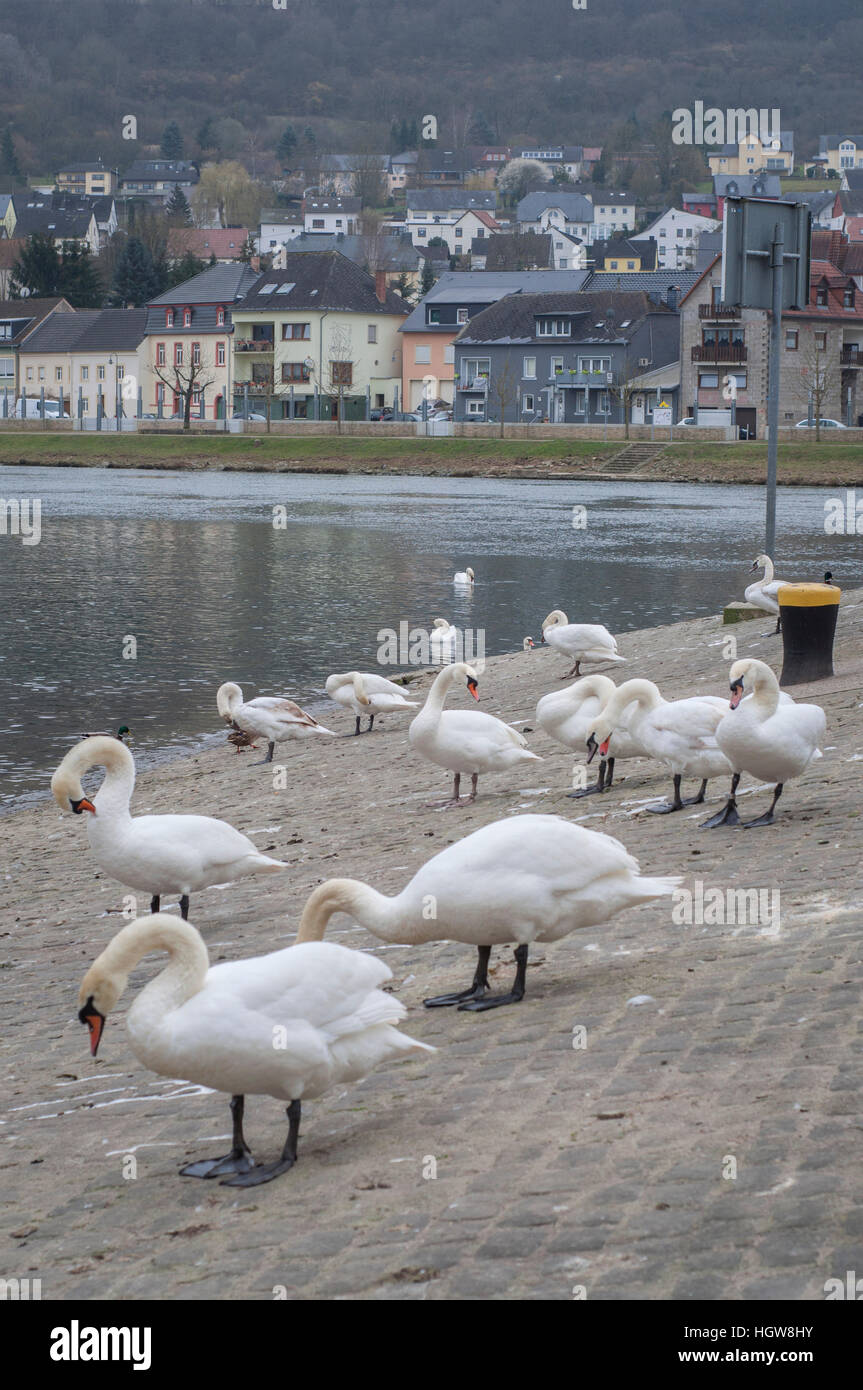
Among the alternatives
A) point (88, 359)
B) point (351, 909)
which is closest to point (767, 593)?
point (351, 909)

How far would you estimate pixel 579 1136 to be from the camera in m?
5.85

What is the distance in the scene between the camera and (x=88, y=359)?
128 metres

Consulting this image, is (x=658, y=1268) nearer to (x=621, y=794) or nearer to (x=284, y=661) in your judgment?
(x=621, y=794)

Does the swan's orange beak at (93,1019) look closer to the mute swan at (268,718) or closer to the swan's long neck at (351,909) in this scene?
the swan's long neck at (351,909)

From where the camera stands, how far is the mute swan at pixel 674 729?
11.1m

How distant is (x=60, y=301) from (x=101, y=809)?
439 ft

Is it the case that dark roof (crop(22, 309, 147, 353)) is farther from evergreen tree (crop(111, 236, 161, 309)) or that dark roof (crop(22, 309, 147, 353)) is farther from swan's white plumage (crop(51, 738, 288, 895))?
swan's white plumage (crop(51, 738, 288, 895))

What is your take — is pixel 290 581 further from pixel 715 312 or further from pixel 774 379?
pixel 715 312

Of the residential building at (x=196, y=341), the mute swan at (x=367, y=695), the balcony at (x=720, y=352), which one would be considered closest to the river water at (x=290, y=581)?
the mute swan at (x=367, y=695)

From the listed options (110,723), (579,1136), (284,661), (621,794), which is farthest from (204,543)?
(579,1136)

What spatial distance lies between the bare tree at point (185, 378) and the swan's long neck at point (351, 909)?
364 feet

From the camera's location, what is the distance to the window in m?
117

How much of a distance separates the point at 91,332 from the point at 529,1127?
13062cm

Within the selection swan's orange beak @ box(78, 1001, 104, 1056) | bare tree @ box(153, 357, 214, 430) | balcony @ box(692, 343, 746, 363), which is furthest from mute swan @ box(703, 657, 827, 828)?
bare tree @ box(153, 357, 214, 430)
